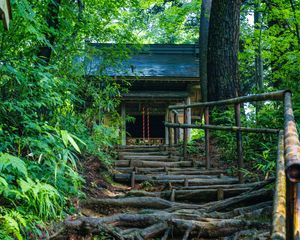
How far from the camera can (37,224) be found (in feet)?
9.43

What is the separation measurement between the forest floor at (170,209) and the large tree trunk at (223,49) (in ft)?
10.2

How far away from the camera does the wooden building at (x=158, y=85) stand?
14.0 metres

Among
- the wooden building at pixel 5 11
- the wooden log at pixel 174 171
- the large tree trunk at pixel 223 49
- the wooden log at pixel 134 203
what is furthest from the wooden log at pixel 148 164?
the wooden building at pixel 5 11

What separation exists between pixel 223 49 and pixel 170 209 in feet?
18.3

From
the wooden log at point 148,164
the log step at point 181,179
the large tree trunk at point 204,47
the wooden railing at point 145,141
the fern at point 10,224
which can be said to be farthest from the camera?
the wooden railing at point 145,141

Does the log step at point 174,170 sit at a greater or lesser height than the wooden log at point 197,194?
greater

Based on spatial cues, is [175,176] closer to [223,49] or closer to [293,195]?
[223,49]

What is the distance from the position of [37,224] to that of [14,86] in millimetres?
1570

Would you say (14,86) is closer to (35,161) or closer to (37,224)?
(35,161)

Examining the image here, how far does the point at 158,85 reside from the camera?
14.7m

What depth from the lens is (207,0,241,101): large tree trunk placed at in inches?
331

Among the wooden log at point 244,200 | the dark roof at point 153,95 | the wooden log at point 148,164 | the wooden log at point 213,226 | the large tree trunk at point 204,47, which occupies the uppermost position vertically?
the large tree trunk at point 204,47

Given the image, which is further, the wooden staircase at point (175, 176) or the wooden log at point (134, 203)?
the wooden staircase at point (175, 176)

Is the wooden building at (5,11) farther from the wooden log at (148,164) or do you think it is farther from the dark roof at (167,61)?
the dark roof at (167,61)
